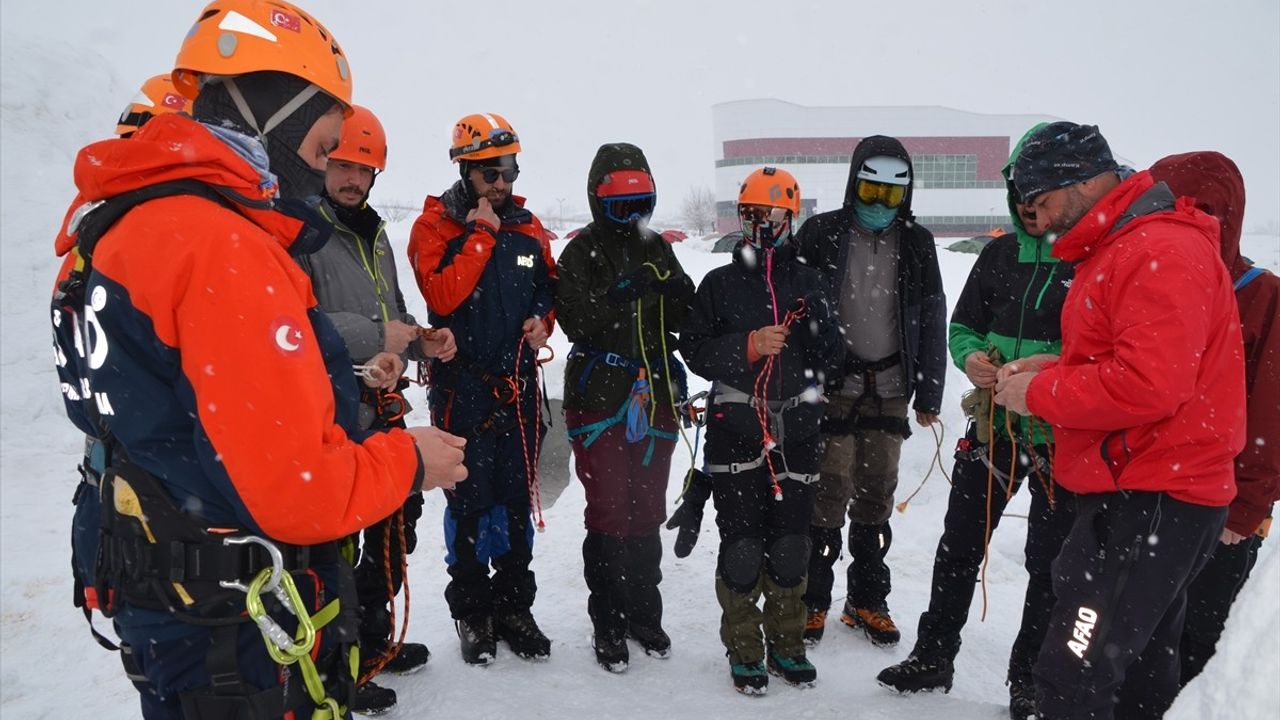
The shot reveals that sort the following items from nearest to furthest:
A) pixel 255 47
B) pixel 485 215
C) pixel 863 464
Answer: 1. pixel 255 47
2. pixel 485 215
3. pixel 863 464

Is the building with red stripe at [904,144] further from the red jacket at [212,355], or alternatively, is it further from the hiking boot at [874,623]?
the red jacket at [212,355]

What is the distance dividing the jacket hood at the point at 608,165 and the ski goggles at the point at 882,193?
1.37 m

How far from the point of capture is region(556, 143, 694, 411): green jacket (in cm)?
420

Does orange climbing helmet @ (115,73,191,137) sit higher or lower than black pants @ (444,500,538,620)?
higher

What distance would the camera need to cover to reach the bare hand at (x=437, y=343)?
382cm

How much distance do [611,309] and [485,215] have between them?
0.88 meters

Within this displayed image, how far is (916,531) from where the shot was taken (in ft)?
21.3

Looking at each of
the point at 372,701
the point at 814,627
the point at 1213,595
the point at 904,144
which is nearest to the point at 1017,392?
the point at 1213,595

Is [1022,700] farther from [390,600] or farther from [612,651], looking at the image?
[390,600]

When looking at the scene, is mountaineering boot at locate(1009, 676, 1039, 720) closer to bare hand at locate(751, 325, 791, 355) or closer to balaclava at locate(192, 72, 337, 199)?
bare hand at locate(751, 325, 791, 355)

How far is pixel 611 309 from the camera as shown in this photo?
4.18 metres

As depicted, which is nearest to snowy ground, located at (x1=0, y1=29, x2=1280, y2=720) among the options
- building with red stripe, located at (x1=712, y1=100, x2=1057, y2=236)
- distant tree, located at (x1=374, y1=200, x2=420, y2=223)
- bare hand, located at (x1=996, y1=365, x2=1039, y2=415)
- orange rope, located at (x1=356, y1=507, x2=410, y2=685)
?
bare hand, located at (x1=996, y1=365, x2=1039, y2=415)

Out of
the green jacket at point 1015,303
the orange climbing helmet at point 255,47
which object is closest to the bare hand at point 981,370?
the green jacket at point 1015,303

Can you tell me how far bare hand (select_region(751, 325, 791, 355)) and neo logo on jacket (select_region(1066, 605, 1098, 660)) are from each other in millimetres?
1755
